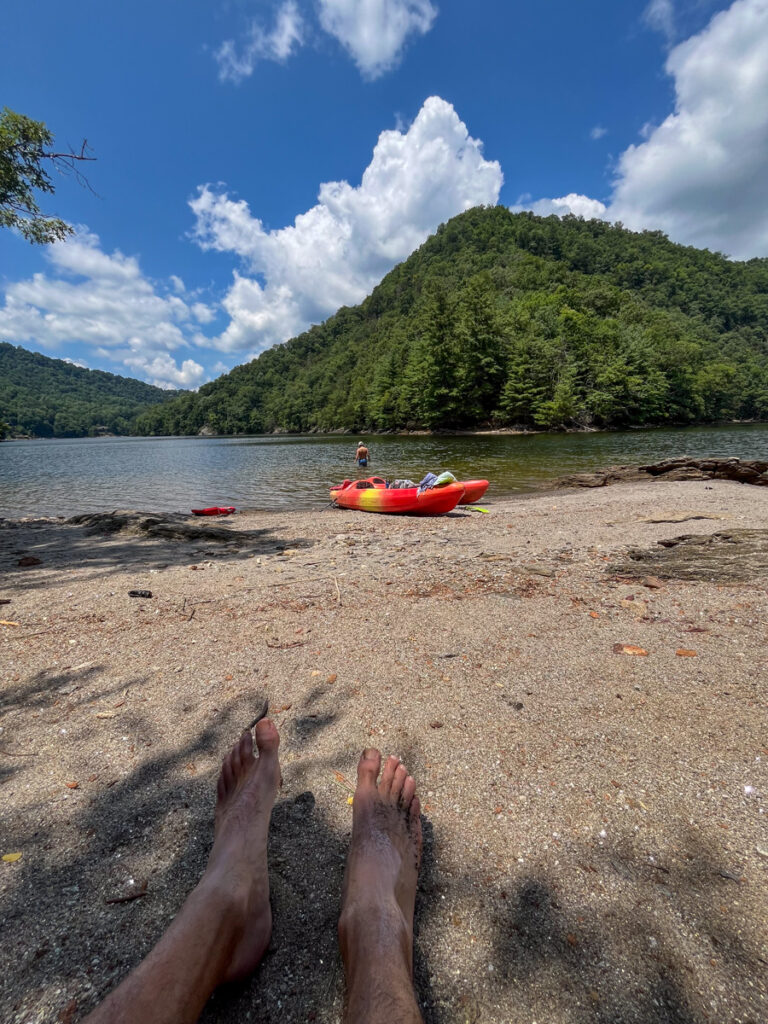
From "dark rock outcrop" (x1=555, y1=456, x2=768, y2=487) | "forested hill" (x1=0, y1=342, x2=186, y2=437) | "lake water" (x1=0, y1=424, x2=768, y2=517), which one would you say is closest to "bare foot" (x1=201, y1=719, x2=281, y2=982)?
"lake water" (x1=0, y1=424, x2=768, y2=517)

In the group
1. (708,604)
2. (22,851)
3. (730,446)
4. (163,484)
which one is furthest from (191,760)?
(730,446)

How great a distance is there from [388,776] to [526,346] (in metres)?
60.5

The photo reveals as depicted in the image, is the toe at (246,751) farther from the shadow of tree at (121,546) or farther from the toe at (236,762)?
the shadow of tree at (121,546)

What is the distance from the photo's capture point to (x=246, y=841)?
1.75m

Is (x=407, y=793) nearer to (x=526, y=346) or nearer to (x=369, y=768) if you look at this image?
(x=369, y=768)

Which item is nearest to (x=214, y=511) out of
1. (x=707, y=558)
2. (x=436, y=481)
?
(x=436, y=481)

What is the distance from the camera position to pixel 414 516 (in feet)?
38.5

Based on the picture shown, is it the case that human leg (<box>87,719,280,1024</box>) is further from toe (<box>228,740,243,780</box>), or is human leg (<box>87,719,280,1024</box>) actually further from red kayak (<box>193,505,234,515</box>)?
red kayak (<box>193,505,234,515</box>)

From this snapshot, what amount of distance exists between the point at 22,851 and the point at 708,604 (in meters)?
5.31

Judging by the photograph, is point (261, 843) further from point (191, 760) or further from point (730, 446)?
point (730, 446)

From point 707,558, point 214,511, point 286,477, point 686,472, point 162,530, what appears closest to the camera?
point 707,558

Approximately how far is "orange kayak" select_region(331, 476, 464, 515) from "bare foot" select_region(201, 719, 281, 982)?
925 cm

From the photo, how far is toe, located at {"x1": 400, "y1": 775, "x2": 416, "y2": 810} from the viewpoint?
2.00 meters

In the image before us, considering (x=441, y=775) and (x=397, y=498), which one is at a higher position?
(x=441, y=775)
